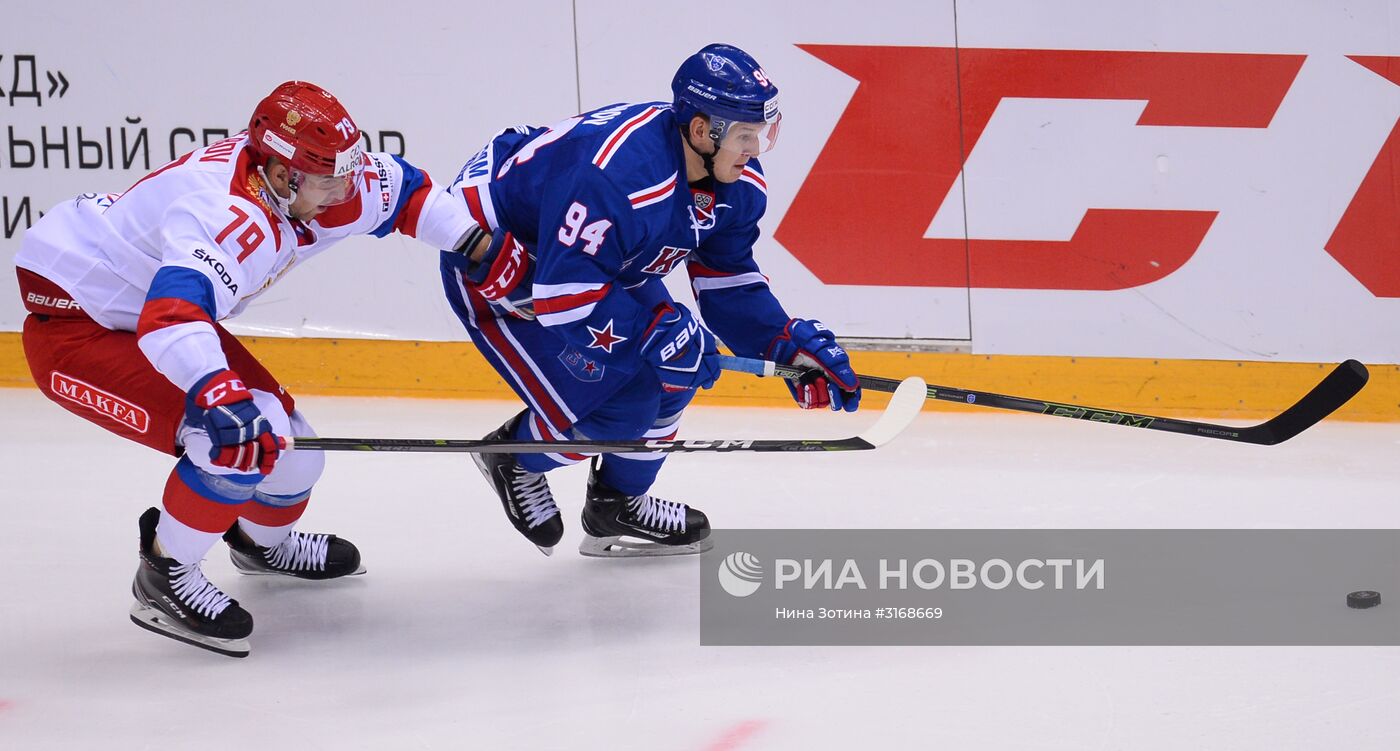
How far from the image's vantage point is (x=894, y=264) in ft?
14.2

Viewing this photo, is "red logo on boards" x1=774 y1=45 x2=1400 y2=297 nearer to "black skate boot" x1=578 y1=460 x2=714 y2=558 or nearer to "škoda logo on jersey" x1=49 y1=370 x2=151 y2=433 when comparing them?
"black skate boot" x1=578 y1=460 x2=714 y2=558

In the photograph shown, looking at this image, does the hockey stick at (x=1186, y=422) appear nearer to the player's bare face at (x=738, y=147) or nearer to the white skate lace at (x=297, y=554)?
the player's bare face at (x=738, y=147)

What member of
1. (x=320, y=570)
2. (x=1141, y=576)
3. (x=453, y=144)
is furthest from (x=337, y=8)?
(x=1141, y=576)

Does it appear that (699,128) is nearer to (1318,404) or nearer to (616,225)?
(616,225)

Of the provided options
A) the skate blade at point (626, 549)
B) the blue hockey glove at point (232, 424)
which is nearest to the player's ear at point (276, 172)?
the blue hockey glove at point (232, 424)

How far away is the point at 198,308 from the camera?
2.21 m

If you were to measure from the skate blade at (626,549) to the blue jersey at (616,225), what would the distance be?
1.54ft

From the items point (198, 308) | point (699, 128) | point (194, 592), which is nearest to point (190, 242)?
point (198, 308)

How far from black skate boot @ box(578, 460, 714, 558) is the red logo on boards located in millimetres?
1446

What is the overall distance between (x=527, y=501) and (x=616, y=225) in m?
0.72

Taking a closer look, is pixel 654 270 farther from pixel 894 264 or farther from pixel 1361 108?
pixel 1361 108

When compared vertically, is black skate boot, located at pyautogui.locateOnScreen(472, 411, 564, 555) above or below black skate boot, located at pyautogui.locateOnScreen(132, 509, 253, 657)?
above

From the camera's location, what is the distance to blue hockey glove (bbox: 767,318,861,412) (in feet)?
9.29

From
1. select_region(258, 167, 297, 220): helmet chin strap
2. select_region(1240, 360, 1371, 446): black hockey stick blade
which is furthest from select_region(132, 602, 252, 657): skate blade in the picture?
select_region(1240, 360, 1371, 446): black hockey stick blade
